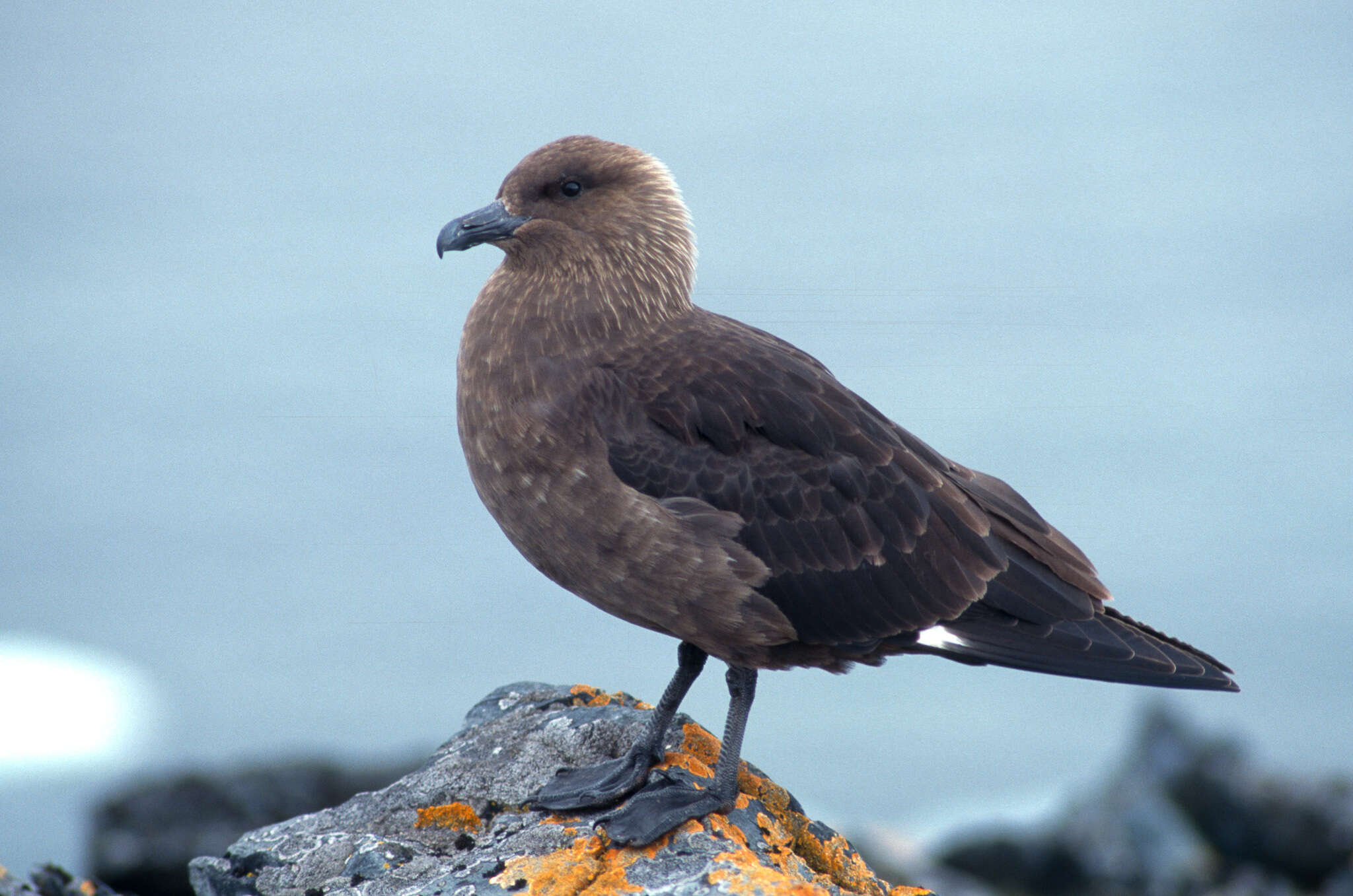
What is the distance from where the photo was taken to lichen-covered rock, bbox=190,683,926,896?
151 inches

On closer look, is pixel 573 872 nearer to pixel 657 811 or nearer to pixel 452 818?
pixel 657 811

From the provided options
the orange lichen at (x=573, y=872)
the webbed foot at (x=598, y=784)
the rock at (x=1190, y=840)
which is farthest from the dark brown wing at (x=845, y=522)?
the rock at (x=1190, y=840)

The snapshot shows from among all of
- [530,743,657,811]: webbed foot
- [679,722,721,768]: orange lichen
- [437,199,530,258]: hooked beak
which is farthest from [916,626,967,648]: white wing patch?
[437,199,530,258]: hooked beak

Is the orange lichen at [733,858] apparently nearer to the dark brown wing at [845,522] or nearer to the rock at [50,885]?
the dark brown wing at [845,522]

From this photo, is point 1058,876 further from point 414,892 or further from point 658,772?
point 414,892

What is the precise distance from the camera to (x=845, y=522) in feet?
14.0

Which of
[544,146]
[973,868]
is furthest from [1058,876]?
[544,146]

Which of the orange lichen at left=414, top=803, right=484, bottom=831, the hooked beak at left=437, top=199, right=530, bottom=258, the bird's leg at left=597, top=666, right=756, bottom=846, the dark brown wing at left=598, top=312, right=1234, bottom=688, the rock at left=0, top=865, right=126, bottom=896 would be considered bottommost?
the rock at left=0, top=865, right=126, bottom=896

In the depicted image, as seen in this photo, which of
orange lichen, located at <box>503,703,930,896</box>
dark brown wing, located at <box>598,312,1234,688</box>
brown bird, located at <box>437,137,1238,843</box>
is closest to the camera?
orange lichen, located at <box>503,703,930,896</box>

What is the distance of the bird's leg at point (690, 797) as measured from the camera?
3.95m

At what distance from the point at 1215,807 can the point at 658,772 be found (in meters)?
4.98

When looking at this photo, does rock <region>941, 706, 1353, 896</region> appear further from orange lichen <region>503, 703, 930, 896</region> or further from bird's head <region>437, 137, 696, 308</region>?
bird's head <region>437, 137, 696, 308</region>

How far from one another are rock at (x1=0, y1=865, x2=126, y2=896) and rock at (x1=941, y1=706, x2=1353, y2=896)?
5.15m

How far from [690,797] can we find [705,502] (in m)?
0.95
